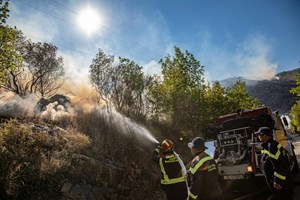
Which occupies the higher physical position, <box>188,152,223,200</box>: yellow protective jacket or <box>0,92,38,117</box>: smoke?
<box>0,92,38,117</box>: smoke

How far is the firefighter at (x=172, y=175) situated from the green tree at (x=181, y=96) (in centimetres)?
867

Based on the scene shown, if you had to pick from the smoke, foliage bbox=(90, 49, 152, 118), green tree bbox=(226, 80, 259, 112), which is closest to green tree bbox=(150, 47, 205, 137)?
foliage bbox=(90, 49, 152, 118)

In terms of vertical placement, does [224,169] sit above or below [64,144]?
below

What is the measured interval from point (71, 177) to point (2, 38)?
19.6 ft

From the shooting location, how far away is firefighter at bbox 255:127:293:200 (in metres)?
4.30

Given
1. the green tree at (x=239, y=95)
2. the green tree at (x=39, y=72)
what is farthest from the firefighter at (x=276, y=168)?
the green tree at (x=239, y=95)

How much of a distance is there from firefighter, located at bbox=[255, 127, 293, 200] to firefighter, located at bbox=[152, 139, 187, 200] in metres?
1.91

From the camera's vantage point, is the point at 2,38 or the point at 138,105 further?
the point at 138,105

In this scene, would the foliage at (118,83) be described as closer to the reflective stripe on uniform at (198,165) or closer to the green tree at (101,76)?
the green tree at (101,76)

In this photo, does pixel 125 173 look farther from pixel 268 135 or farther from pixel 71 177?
pixel 268 135

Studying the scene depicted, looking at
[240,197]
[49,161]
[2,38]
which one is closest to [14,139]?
[49,161]

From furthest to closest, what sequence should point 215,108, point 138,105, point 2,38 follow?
point 215,108
point 138,105
point 2,38

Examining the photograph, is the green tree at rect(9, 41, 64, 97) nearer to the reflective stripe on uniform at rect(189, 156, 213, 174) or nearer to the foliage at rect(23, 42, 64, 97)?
the foliage at rect(23, 42, 64, 97)

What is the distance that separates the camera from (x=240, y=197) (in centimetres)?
721
